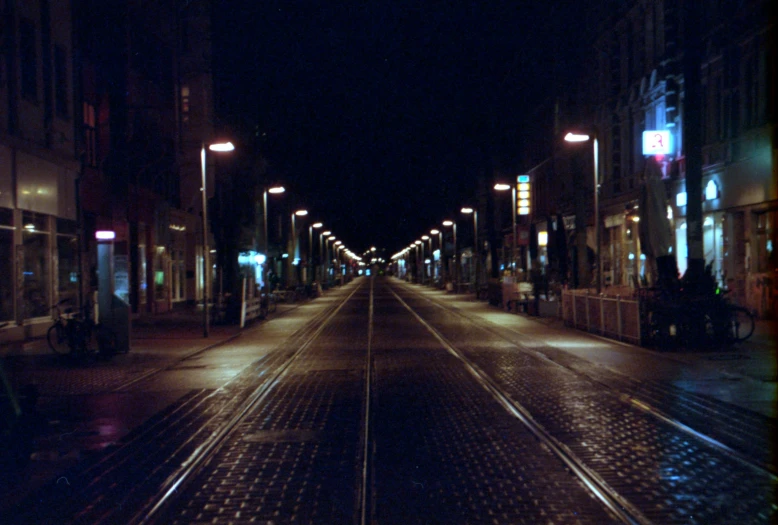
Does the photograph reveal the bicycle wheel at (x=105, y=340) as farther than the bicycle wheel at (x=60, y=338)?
No

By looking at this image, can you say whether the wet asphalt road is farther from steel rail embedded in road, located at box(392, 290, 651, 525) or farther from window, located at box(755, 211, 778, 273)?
window, located at box(755, 211, 778, 273)

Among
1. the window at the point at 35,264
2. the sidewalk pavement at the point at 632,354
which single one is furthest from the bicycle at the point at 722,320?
the window at the point at 35,264

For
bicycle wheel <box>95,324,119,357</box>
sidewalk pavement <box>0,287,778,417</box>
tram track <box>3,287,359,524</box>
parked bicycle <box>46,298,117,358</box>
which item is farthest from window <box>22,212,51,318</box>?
tram track <box>3,287,359,524</box>

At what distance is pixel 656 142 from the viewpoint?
33094 mm

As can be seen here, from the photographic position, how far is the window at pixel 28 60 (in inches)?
1004

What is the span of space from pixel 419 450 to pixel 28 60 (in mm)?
21185

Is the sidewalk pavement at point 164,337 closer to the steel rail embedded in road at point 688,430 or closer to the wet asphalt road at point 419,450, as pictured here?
the wet asphalt road at point 419,450

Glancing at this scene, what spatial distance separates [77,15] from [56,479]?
25.5 m

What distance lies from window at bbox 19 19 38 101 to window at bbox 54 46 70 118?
162 cm

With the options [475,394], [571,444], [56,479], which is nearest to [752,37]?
[475,394]

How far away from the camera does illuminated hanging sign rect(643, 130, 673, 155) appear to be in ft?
108

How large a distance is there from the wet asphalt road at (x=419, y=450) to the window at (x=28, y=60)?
505 inches

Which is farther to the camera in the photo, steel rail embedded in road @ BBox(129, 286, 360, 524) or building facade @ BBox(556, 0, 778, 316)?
building facade @ BBox(556, 0, 778, 316)

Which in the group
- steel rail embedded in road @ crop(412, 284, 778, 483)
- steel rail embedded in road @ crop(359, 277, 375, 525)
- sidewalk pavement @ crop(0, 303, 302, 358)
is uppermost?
sidewalk pavement @ crop(0, 303, 302, 358)
